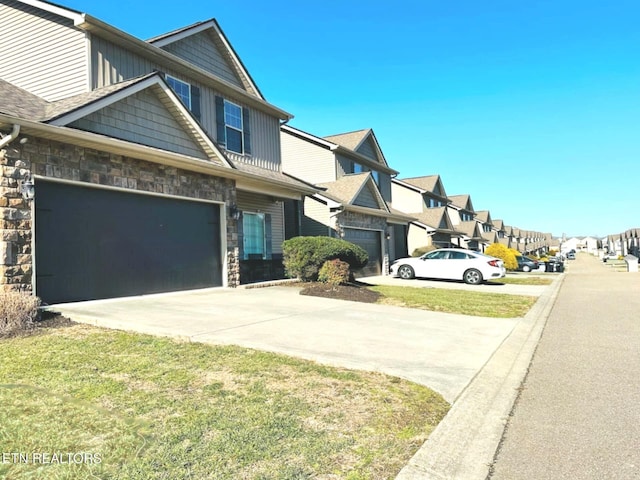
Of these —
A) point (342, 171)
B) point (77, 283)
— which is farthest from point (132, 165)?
point (342, 171)

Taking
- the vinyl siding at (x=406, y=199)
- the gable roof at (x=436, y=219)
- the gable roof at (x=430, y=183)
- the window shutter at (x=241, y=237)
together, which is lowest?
the window shutter at (x=241, y=237)

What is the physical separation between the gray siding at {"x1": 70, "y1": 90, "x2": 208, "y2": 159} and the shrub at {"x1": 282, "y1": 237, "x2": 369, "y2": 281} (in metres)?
4.28

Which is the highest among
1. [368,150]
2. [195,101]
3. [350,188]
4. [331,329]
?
[368,150]

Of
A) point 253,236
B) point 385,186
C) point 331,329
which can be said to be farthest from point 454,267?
point 331,329

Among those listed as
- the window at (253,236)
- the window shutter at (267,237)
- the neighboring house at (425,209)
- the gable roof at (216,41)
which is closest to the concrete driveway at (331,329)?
the window at (253,236)

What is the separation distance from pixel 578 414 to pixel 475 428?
114 cm

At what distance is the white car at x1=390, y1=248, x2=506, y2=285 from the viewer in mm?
20391

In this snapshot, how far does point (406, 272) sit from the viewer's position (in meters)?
22.2

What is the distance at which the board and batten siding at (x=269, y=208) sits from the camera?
16656mm

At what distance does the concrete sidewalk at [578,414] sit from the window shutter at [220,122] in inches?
467

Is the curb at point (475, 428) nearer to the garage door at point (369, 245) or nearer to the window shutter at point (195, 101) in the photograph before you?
the window shutter at point (195, 101)

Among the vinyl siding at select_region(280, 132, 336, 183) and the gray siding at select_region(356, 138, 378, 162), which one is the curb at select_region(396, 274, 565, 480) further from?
the gray siding at select_region(356, 138, 378, 162)

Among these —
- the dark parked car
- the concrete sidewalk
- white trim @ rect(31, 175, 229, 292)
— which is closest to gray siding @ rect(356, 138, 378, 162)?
white trim @ rect(31, 175, 229, 292)

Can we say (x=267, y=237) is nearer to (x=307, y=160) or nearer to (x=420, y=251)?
(x=307, y=160)
